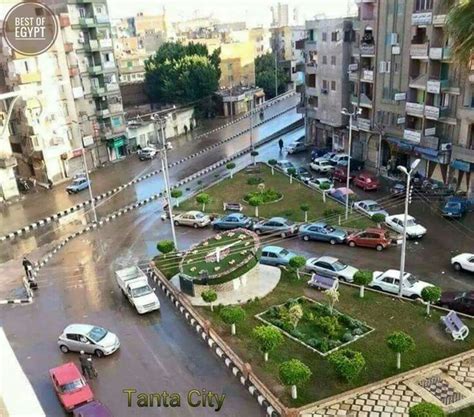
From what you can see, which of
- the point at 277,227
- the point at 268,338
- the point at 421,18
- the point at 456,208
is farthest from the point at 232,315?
the point at 421,18

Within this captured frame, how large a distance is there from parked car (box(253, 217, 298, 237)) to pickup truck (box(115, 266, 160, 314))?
37.2ft

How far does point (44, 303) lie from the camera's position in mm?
30141

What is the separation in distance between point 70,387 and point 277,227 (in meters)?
20.7

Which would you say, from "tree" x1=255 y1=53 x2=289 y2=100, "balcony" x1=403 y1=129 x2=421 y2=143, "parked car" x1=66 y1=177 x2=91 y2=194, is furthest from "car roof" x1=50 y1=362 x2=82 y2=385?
"tree" x1=255 y1=53 x2=289 y2=100

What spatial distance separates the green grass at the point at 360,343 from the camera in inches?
837

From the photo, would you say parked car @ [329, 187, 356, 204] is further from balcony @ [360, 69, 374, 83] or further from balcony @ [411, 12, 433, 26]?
balcony @ [411, 12, 433, 26]

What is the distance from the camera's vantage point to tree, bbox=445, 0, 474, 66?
882 inches

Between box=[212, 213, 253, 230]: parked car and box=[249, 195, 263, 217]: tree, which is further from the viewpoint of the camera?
box=[249, 195, 263, 217]: tree

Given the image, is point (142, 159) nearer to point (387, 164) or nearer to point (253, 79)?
A: point (387, 164)

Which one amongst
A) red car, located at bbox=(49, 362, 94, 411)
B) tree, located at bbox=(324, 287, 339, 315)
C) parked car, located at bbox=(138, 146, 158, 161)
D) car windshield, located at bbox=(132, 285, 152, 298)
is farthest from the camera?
parked car, located at bbox=(138, 146, 158, 161)

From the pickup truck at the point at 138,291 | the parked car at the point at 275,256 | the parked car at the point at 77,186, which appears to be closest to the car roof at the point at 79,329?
the pickup truck at the point at 138,291

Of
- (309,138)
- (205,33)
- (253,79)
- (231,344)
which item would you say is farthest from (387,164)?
(205,33)

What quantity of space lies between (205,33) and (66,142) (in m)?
80.3

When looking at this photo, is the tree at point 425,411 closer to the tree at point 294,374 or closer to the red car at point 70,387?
the tree at point 294,374
